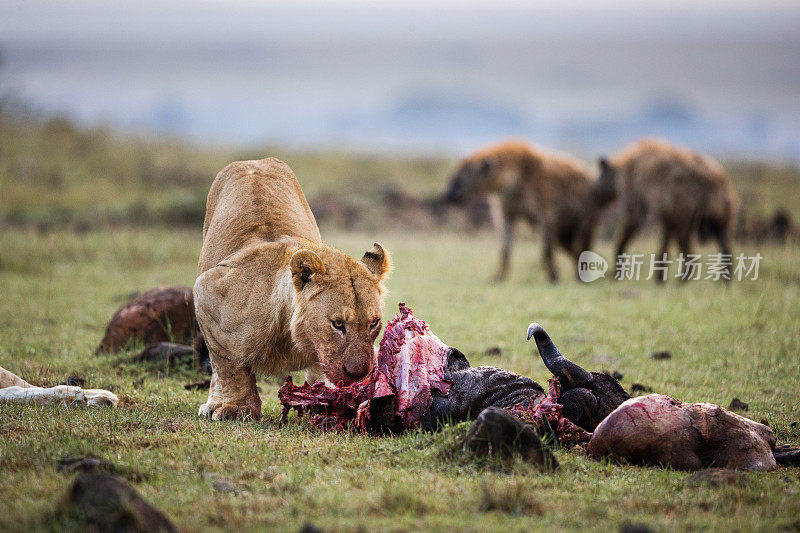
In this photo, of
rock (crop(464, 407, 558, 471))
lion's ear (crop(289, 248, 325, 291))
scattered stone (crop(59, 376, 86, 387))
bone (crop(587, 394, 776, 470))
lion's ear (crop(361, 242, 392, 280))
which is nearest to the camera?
rock (crop(464, 407, 558, 471))

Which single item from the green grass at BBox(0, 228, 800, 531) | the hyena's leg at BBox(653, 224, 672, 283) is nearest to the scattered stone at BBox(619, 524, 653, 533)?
the green grass at BBox(0, 228, 800, 531)

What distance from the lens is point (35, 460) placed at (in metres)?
4.17

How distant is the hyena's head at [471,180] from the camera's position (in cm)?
1421

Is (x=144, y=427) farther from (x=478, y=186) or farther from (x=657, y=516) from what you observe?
(x=478, y=186)

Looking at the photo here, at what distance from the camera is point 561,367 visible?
5.01m

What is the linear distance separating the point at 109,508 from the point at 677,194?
11266mm

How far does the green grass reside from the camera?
3689 mm

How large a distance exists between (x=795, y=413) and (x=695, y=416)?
1988mm

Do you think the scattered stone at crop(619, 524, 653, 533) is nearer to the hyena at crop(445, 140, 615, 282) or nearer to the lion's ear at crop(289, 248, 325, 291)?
the lion's ear at crop(289, 248, 325, 291)

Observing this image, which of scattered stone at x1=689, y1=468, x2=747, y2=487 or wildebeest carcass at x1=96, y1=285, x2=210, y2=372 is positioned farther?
wildebeest carcass at x1=96, y1=285, x2=210, y2=372

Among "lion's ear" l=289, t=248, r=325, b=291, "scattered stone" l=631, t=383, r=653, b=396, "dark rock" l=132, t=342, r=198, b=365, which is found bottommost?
→ "dark rock" l=132, t=342, r=198, b=365

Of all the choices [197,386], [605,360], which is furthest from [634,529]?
[605,360]

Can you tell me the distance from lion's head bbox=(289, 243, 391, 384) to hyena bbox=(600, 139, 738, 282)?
351 inches

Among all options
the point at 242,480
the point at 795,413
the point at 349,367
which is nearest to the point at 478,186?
the point at 795,413
